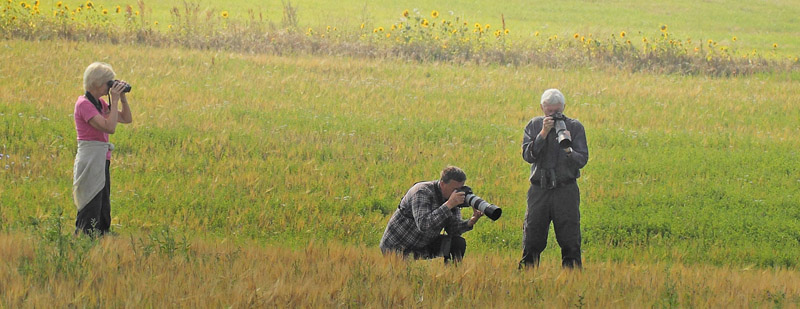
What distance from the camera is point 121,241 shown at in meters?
6.76

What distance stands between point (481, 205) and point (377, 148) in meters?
5.73

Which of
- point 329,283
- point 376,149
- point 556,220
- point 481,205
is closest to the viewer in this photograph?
point 329,283

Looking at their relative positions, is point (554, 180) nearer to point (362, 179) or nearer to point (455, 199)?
point (455, 199)

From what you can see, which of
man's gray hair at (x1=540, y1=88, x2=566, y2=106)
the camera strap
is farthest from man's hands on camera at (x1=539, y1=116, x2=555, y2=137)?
the camera strap

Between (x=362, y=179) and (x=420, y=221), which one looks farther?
(x=362, y=179)

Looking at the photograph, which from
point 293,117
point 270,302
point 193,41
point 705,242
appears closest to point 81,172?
point 270,302

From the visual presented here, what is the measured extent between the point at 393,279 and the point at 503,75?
1340 centimetres

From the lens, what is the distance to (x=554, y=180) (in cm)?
681

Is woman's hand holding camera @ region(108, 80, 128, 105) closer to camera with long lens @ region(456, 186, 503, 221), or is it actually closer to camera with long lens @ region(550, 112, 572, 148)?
camera with long lens @ region(456, 186, 503, 221)

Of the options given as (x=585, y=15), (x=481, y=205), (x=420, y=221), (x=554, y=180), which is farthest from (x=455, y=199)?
(x=585, y=15)

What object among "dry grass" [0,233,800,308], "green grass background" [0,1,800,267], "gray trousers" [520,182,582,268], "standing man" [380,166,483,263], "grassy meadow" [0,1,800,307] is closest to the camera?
"dry grass" [0,233,800,308]

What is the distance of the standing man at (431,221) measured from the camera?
6386 mm

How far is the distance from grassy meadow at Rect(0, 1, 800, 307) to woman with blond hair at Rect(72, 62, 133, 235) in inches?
16.9

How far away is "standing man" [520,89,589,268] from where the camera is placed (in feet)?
22.3
